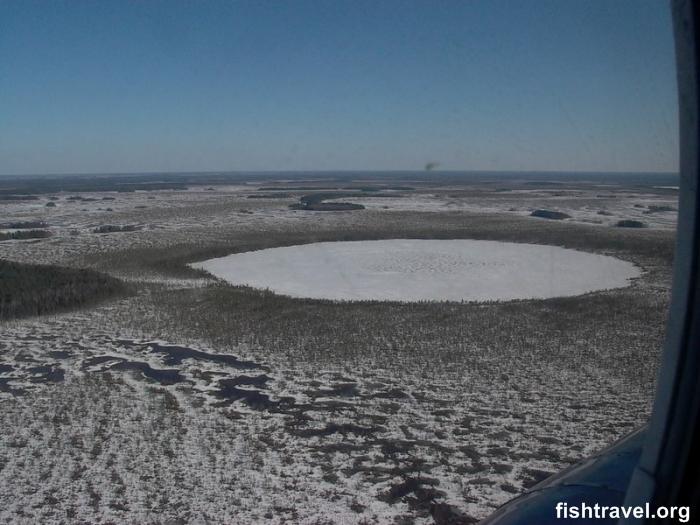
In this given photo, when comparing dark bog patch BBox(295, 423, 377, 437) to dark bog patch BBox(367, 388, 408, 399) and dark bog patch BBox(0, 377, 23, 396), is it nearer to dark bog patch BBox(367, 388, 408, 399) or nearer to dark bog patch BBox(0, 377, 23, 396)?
dark bog patch BBox(367, 388, 408, 399)

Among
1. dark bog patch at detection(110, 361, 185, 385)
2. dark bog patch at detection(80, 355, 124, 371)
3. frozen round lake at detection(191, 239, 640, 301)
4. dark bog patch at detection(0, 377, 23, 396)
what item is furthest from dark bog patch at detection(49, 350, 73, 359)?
frozen round lake at detection(191, 239, 640, 301)

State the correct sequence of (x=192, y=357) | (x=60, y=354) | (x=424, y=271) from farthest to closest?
(x=424, y=271) < (x=60, y=354) < (x=192, y=357)

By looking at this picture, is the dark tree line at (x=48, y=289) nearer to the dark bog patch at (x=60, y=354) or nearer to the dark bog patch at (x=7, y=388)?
the dark bog patch at (x=60, y=354)

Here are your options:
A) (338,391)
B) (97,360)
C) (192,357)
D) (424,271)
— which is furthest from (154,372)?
(424,271)

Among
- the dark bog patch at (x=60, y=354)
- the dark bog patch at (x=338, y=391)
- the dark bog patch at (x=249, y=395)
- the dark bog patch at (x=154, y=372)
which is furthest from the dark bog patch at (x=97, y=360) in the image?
the dark bog patch at (x=338, y=391)

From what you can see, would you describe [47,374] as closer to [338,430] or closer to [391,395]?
[338,430]

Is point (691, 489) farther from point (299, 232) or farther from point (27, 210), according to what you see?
point (27, 210)

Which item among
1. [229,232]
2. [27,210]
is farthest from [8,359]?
[27,210]

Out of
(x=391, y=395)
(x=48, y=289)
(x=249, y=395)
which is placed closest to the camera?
(x=391, y=395)
